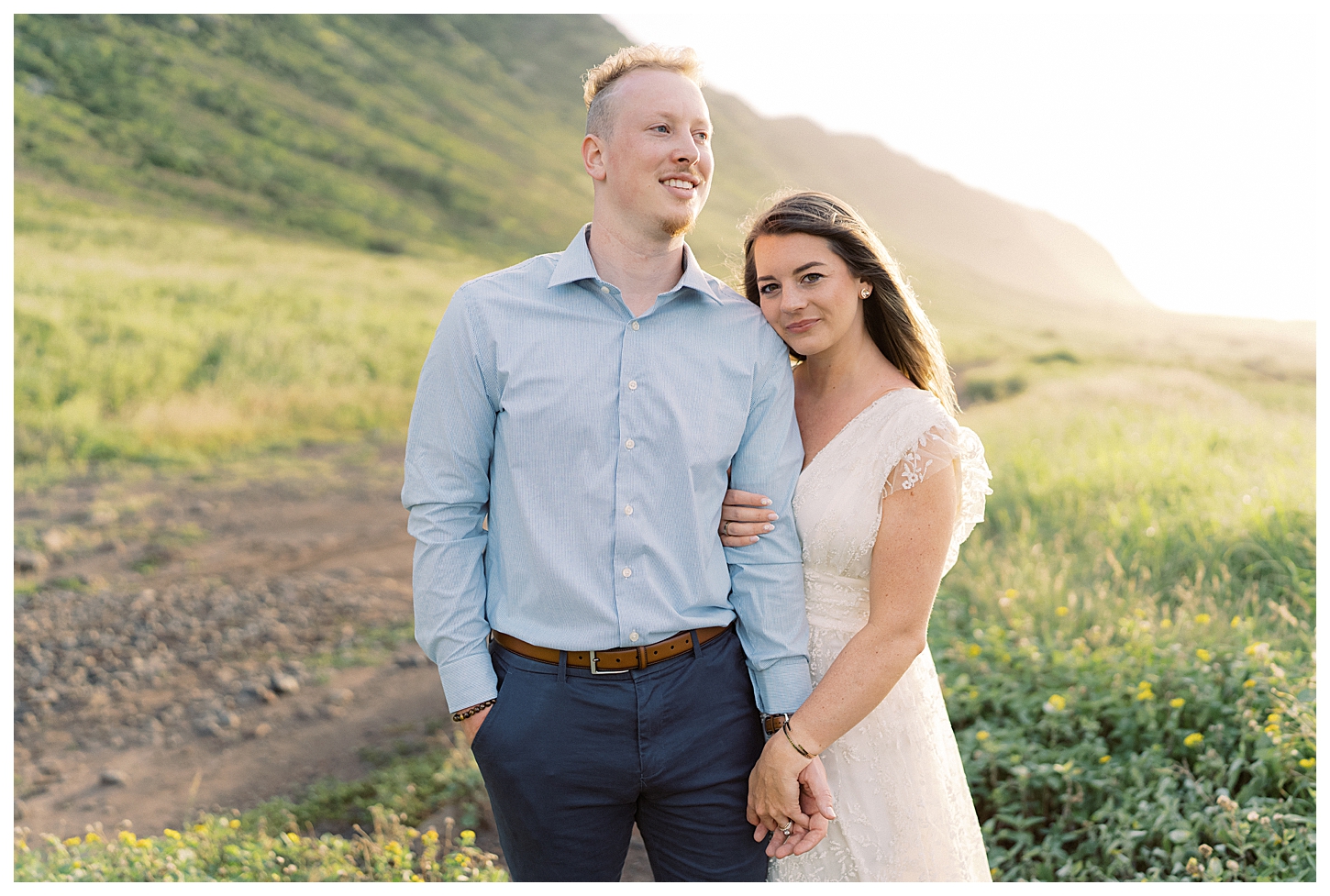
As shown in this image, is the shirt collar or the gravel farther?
the gravel

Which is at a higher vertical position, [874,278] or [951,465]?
[874,278]

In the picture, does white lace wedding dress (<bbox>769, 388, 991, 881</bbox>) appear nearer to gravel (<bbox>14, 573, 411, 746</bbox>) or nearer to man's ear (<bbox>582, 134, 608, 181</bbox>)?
man's ear (<bbox>582, 134, 608, 181</bbox>)

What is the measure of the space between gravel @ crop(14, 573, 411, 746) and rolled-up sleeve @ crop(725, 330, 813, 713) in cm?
411

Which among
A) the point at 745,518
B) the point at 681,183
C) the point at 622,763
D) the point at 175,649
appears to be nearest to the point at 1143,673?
the point at 745,518

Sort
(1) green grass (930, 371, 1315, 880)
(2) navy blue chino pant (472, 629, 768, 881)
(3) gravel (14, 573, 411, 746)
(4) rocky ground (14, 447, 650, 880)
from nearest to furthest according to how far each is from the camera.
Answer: (2) navy blue chino pant (472, 629, 768, 881) → (1) green grass (930, 371, 1315, 880) → (4) rocky ground (14, 447, 650, 880) → (3) gravel (14, 573, 411, 746)

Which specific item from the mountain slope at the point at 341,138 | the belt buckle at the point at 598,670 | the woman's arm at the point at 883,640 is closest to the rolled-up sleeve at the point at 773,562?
the woman's arm at the point at 883,640

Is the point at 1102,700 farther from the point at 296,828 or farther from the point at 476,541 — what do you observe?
the point at 296,828

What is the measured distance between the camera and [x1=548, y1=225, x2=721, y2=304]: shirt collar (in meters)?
2.15

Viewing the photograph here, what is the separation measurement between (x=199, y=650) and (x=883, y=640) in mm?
5551

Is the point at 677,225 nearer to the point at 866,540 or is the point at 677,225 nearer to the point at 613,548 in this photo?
the point at 613,548

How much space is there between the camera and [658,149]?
82.6 inches

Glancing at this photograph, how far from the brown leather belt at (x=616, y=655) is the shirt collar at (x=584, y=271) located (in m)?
0.91

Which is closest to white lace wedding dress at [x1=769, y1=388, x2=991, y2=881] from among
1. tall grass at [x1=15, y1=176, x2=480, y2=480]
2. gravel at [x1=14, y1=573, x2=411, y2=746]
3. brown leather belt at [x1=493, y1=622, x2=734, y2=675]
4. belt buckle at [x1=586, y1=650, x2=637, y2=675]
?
brown leather belt at [x1=493, y1=622, x2=734, y2=675]

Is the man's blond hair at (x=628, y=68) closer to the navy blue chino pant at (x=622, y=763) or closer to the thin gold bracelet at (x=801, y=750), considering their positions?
the navy blue chino pant at (x=622, y=763)
